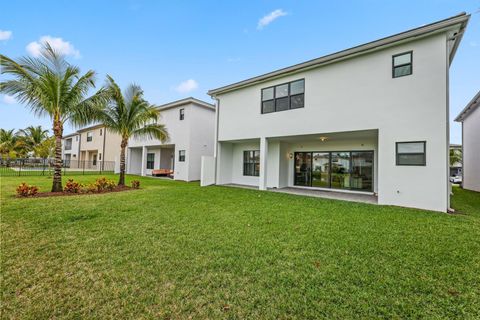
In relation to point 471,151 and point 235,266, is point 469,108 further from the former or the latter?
point 235,266

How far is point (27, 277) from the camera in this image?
291 centimetres

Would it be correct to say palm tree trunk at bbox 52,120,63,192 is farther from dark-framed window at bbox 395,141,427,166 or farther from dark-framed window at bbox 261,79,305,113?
dark-framed window at bbox 395,141,427,166

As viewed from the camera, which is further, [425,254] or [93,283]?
[425,254]

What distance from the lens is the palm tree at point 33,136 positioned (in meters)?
31.4

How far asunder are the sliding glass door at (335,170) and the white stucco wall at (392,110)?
2.83 meters

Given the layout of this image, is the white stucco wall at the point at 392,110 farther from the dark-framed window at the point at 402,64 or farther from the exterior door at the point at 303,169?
the exterior door at the point at 303,169

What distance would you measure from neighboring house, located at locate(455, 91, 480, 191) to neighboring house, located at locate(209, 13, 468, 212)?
938 cm

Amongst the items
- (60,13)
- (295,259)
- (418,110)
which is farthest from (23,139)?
(418,110)

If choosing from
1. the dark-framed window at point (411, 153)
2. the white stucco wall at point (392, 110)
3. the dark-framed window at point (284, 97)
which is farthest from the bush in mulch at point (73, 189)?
the dark-framed window at point (411, 153)

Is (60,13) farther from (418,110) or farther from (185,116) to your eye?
(418,110)

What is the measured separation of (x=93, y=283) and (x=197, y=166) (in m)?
14.3

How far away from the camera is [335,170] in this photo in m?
11.8

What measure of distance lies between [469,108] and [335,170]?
39.5 ft

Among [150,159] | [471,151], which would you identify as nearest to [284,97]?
[471,151]
